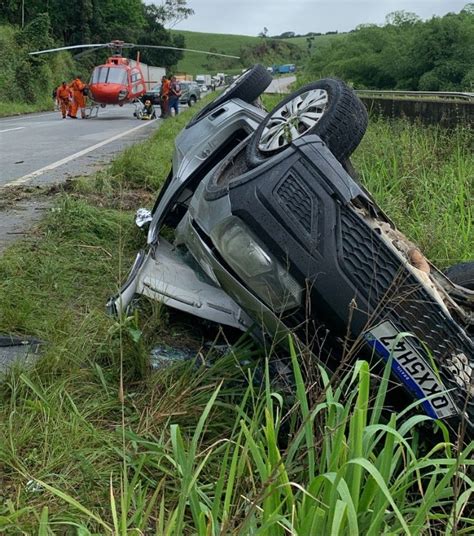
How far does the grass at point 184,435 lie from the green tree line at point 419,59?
16.3 meters

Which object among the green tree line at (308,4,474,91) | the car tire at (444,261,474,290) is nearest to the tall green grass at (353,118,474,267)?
the car tire at (444,261,474,290)

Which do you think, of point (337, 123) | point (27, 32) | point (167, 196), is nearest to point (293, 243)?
point (337, 123)

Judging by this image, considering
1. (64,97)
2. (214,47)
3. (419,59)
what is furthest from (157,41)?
(419,59)

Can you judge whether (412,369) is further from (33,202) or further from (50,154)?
(50,154)

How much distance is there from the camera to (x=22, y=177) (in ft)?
24.4

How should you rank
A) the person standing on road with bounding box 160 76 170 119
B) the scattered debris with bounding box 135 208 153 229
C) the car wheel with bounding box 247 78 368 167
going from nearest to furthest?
1. the car wheel with bounding box 247 78 368 167
2. the scattered debris with bounding box 135 208 153 229
3. the person standing on road with bounding box 160 76 170 119

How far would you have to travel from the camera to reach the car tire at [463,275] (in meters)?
2.93

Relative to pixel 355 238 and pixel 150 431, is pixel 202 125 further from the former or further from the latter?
pixel 150 431

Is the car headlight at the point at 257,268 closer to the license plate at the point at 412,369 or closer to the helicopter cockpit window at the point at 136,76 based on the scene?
the license plate at the point at 412,369

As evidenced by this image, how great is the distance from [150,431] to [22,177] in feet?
19.8

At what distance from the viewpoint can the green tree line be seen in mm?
19703

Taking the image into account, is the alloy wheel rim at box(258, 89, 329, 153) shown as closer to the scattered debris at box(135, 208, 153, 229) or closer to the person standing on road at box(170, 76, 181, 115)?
the scattered debris at box(135, 208, 153, 229)

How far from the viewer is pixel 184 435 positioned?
6.78 feet

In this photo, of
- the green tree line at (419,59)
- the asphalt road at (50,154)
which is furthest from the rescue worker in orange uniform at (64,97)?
the asphalt road at (50,154)
